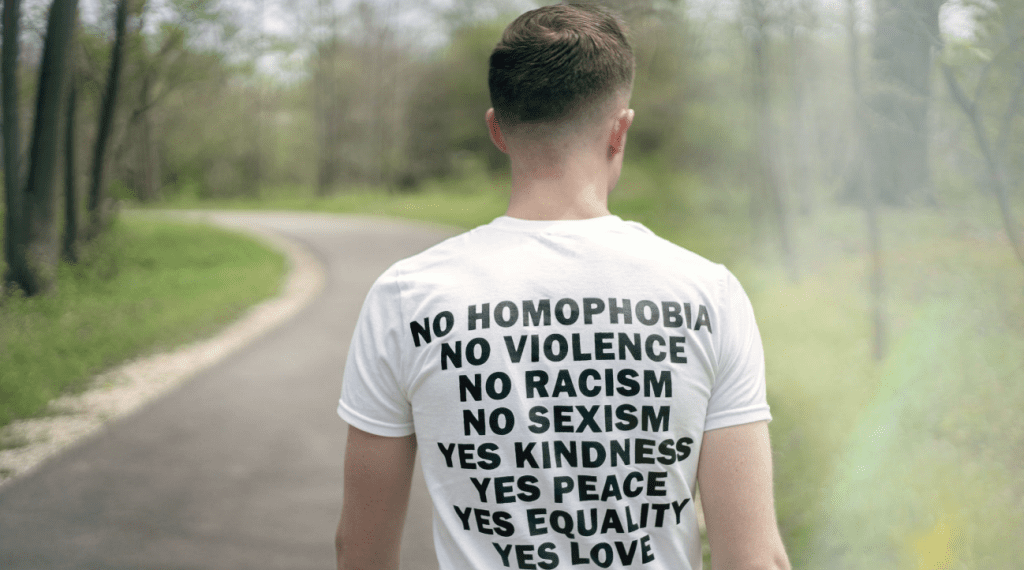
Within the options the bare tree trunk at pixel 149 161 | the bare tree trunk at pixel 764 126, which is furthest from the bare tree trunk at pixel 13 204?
the bare tree trunk at pixel 149 161

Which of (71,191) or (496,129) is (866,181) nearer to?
(496,129)

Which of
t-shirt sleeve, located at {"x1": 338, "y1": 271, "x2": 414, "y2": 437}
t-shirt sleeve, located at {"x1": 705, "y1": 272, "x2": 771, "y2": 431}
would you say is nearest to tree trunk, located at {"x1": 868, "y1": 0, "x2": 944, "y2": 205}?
t-shirt sleeve, located at {"x1": 705, "y1": 272, "x2": 771, "y2": 431}

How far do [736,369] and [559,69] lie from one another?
1.95ft

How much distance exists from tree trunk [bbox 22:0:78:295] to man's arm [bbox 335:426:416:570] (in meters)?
10.8

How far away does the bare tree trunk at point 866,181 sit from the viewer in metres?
4.61

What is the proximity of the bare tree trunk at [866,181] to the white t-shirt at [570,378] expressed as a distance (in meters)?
3.78

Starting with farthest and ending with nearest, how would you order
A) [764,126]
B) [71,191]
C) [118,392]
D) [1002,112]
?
[71,191], [118,392], [764,126], [1002,112]

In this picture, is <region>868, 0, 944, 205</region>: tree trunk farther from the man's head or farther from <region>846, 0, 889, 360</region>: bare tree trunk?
the man's head

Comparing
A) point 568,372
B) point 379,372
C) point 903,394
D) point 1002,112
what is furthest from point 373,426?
point 903,394

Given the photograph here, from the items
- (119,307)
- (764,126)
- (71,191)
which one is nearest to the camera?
(764,126)

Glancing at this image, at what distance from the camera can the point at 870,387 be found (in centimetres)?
436

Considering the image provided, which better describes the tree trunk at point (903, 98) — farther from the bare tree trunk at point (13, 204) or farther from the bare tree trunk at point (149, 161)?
the bare tree trunk at point (149, 161)

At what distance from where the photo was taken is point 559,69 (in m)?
1.30

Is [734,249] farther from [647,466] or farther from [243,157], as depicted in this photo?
[243,157]
